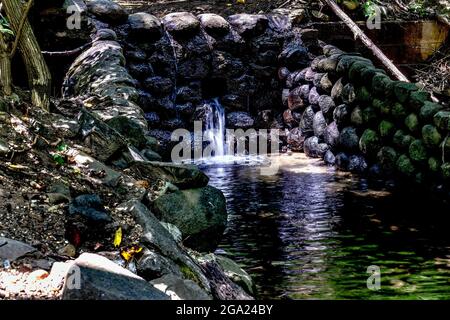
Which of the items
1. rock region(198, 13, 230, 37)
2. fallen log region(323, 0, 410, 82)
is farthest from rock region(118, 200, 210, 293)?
rock region(198, 13, 230, 37)

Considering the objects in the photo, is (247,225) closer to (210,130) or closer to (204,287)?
(204,287)

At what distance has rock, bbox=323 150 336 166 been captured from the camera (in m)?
11.8

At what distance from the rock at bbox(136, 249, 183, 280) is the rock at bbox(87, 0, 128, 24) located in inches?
378

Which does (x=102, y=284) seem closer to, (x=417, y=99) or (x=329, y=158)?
(x=417, y=99)

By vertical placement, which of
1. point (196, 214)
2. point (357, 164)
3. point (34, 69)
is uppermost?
point (34, 69)

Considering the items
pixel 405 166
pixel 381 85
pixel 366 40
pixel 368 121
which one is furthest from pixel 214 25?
pixel 405 166

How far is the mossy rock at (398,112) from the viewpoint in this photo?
997 centimetres

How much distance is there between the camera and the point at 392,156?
33.6 ft

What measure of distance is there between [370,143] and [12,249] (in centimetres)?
786

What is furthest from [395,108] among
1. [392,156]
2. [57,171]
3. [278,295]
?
[57,171]

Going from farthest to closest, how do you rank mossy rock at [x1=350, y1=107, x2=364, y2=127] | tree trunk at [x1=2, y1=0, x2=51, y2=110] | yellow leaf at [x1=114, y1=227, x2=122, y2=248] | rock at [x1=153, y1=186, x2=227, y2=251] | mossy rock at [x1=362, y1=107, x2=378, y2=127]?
mossy rock at [x1=350, y1=107, x2=364, y2=127] → mossy rock at [x1=362, y1=107, x2=378, y2=127] → tree trunk at [x1=2, y1=0, x2=51, y2=110] → rock at [x1=153, y1=186, x2=227, y2=251] → yellow leaf at [x1=114, y1=227, x2=122, y2=248]

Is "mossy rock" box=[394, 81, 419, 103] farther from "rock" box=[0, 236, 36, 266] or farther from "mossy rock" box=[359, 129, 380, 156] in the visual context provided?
"rock" box=[0, 236, 36, 266]

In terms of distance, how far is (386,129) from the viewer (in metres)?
10.5

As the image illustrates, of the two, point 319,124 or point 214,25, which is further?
point 214,25
